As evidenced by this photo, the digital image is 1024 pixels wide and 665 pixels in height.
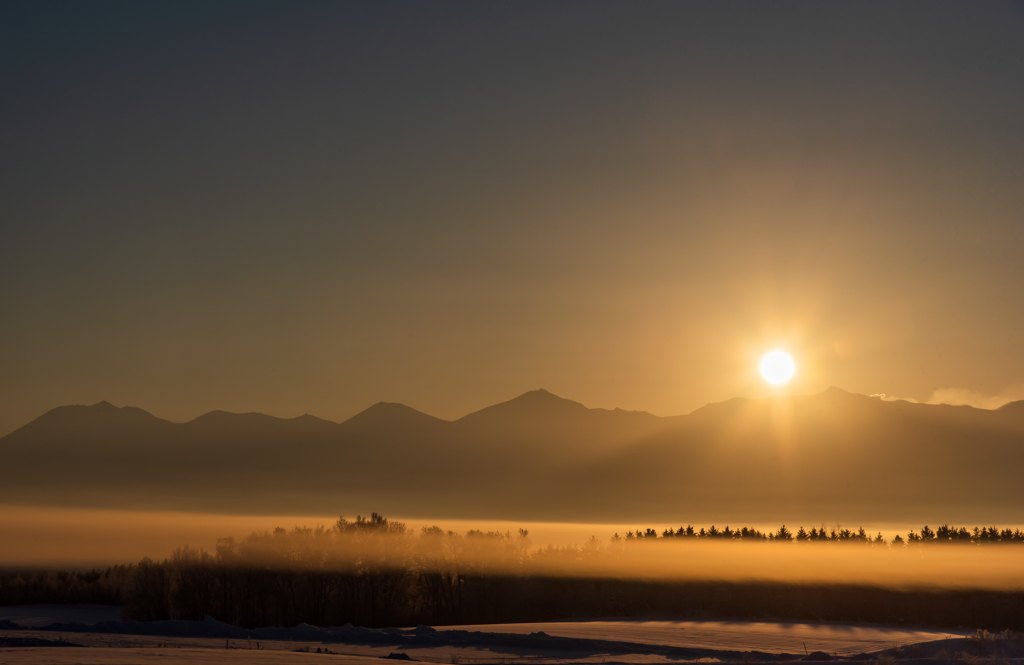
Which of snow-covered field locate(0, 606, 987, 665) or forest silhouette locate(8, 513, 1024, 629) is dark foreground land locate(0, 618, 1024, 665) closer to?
snow-covered field locate(0, 606, 987, 665)

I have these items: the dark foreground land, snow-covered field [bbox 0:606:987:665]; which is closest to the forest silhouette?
snow-covered field [bbox 0:606:987:665]

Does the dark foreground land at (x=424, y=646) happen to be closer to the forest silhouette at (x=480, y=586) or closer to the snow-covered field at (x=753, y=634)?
the snow-covered field at (x=753, y=634)

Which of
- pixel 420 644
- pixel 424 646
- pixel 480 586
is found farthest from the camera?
pixel 480 586

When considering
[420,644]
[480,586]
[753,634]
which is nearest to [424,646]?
[420,644]

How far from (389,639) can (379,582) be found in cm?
6915

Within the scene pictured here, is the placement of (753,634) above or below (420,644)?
below

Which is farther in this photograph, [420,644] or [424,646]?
[420,644]

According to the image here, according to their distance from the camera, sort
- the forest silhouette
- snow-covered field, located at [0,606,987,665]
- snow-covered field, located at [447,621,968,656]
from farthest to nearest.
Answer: the forest silhouette, snow-covered field, located at [447,621,968,656], snow-covered field, located at [0,606,987,665]

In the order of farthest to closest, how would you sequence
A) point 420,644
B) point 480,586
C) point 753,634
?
1. point 480,586
2. point 753,634
3. point 420,644

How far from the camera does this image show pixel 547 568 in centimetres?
15312

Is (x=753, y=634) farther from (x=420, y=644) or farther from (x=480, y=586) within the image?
(x=480, y=586)

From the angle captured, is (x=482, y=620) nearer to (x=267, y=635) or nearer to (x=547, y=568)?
(x=547, y=568)

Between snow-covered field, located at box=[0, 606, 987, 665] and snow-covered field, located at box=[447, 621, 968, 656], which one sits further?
snow-covered field, located at box=[447, 621, 968, 656]

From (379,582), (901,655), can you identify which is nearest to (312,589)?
(379,582)
